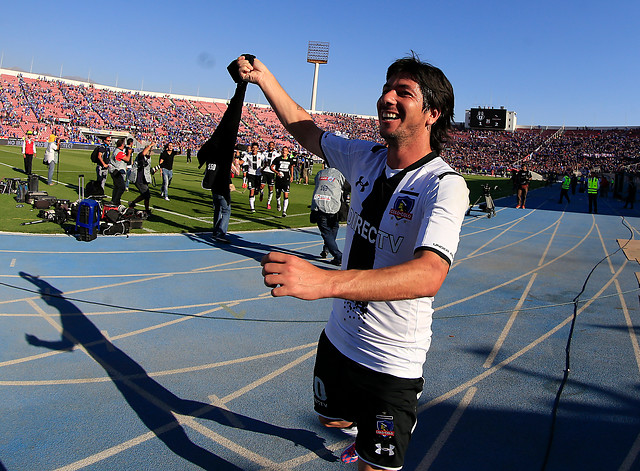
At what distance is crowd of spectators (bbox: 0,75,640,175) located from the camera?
60969 millimetres

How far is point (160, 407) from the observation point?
4.02 meters

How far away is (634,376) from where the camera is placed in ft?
16.6

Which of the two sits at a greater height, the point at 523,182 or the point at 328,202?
the point at 523,182

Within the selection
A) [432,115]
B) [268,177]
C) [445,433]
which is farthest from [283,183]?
[432,115]

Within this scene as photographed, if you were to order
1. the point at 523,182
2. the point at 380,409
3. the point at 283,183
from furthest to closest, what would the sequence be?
the point at 523,182, the point at 283,183, the point at 380,409

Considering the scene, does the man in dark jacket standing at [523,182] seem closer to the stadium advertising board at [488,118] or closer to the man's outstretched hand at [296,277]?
the man's outstretched hand at [296,277]

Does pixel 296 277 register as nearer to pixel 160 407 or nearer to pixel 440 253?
pixel 440 253

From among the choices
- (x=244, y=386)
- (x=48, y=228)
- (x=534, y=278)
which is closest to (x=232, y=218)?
(x=48, y=228)

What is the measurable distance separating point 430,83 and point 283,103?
89 cm

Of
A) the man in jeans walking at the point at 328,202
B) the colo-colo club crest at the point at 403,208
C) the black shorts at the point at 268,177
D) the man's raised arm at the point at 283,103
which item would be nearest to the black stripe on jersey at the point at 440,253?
the colo-colo club crest at the point at 403,208

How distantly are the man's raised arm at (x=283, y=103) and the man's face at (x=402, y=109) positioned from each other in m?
0.62

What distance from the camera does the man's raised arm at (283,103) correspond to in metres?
2.60

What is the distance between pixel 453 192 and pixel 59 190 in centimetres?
1805

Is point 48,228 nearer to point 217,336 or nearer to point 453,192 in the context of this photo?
point 217,336
